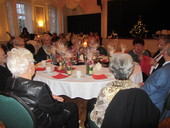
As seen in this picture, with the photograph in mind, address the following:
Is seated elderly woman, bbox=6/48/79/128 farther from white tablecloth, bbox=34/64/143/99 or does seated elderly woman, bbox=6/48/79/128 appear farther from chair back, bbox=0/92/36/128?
white tablecloth, bbox=34/64/143/99

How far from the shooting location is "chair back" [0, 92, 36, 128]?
46.9 inches

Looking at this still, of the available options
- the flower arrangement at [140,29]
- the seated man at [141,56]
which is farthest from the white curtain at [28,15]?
the seated man at [141,56]

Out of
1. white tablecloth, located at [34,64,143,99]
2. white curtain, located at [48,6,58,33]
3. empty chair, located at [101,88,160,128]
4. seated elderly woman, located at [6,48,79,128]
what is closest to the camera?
empty chair, located at [101,88,160,128]

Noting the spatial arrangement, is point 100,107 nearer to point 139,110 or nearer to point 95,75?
point 139,110

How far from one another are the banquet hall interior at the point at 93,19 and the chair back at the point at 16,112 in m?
7.70

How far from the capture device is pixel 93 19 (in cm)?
1296

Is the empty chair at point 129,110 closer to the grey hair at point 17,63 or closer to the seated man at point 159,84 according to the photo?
the seated man at point 159,84

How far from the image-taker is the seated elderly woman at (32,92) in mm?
1327

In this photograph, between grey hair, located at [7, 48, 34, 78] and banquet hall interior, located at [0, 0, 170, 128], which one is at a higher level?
banquet hall interior, located at [0, 0, 170, 128]

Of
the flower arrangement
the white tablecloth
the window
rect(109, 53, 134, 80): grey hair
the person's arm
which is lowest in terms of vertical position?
the white tablecloth

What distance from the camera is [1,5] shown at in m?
8.72

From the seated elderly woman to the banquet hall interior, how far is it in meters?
7.31

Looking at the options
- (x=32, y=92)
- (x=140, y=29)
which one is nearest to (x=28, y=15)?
(x=140, y=29)

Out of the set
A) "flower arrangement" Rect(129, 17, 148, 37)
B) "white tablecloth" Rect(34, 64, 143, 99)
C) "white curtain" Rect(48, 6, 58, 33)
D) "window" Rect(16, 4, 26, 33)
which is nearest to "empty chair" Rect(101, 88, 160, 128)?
"white tablecloth" Rect(34, 64, 143, 99)
